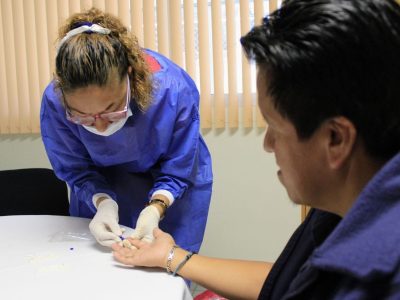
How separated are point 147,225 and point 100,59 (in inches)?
18.4

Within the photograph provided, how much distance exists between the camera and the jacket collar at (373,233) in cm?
49

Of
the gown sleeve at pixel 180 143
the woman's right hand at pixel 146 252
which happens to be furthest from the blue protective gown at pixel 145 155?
the woman's right hand at pixel 146 252

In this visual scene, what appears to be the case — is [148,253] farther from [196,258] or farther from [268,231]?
[268,231]

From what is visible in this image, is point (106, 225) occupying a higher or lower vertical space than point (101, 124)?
lower

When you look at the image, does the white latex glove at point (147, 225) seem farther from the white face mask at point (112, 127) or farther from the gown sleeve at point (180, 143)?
the white face mask at point (112, 127)

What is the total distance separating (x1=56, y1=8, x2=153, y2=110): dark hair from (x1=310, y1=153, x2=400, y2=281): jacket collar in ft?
2.53

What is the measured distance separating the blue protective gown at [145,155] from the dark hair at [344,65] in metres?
0.78

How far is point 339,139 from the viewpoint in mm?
561

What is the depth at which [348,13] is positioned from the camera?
0.52 meters

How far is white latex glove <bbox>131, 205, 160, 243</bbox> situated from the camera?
1.19m

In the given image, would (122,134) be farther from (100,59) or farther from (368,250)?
(368,250)

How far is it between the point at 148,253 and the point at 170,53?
144 centimetres

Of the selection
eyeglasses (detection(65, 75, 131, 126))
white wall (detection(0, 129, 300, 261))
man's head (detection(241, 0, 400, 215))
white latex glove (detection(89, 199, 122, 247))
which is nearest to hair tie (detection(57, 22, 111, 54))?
eyeglasses (detection(65, 75, 131, 126))

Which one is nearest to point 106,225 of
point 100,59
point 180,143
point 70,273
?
point 70,273
